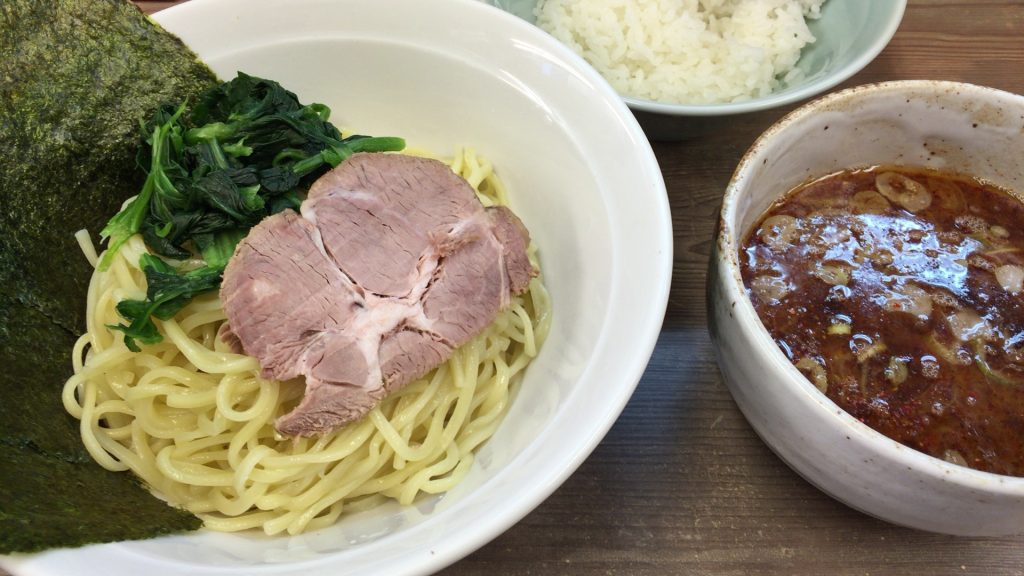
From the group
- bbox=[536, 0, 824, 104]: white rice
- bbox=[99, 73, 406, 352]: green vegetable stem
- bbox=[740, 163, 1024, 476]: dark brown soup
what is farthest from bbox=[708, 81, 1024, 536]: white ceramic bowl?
bbox=[99, 73, 406, 352]: green vegetable stem

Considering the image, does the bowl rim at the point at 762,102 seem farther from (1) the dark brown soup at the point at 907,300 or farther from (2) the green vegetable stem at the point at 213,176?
(2) the green vegetable stem at the point at 213,176

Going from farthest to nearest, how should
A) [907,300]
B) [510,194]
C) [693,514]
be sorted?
1. [510,194]
2. [693,514]
3. [907,300]

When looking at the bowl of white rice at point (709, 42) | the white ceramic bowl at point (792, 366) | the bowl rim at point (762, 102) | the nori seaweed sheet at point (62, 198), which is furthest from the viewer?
the bowl of white rice at point (709, 42)

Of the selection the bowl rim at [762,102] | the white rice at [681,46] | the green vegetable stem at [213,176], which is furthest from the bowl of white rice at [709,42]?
the green vegetable stem at [213,176]

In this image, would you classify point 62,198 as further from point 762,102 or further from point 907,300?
point 907,300

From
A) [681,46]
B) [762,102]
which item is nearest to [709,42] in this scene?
[681,46]
